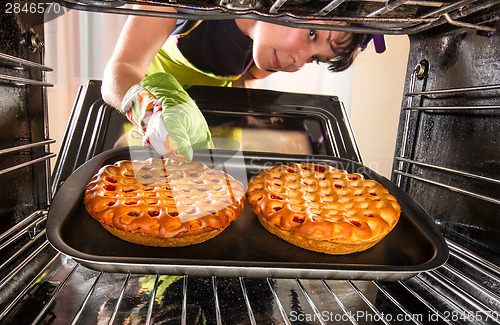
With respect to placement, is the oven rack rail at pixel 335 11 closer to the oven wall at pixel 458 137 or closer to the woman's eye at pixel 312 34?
the oven wall at pixel 458 137

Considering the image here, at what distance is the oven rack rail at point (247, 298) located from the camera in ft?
1.94

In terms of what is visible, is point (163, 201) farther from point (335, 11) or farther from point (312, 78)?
point (312, 78)

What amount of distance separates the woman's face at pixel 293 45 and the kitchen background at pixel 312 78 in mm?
783

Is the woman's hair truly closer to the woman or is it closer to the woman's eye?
the woman

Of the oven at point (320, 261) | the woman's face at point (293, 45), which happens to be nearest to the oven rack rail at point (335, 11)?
the oven at point (320, 261)

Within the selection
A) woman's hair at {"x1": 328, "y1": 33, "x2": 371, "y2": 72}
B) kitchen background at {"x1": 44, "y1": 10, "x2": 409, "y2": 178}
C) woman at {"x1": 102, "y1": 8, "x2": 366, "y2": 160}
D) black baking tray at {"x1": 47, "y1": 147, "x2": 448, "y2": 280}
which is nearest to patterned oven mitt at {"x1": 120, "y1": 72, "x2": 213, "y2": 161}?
woman at {"x1": 102, "y1": 8, "x2": 366, "y2": 160}

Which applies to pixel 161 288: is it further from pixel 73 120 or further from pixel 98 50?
pixel 98 50

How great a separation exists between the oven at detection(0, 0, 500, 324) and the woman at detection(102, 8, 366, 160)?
0.26 meters

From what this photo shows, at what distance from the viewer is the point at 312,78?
2471 mm

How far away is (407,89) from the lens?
0.97 metres

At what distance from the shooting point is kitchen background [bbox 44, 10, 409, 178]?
2070 mm

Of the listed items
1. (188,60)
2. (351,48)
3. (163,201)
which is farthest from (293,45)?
(163,201)

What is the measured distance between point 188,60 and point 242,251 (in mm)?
1197

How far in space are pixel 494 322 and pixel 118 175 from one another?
887mm
